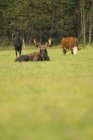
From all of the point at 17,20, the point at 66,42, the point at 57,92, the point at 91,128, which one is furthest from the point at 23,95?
the point at 17,20

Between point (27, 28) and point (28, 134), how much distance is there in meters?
50.0

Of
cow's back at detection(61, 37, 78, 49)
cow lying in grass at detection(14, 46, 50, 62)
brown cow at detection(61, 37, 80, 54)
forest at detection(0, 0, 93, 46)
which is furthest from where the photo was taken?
forest at detection(0, 0, 93, 46)

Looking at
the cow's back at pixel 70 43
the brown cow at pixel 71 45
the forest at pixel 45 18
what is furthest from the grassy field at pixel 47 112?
the forest at pixel 45 18

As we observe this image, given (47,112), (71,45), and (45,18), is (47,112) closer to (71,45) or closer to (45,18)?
(71,45)

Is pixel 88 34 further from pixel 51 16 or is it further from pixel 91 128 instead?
pixel 91 128

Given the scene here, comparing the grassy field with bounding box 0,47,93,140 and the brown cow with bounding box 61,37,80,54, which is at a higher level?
the grassy field with bounding box 0,47,93,140

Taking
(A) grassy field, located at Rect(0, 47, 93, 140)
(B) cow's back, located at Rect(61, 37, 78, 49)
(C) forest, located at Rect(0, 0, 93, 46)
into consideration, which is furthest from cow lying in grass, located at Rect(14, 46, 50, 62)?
(C) forest, located at Rect(0, 0, 93, 46)

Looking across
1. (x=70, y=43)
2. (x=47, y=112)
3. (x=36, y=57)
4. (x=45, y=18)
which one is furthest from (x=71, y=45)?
(x=45, y=18)

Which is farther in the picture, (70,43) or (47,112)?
(70,43)

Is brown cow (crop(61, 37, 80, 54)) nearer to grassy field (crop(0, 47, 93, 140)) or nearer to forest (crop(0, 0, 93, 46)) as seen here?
grassy field (crop(0, 47, 93, 140))

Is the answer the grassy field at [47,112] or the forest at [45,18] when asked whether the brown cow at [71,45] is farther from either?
the forest at [45,18]

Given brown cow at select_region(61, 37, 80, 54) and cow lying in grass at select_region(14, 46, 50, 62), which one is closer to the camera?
cow lying in grass at select_region(14, 46, 50, 62)

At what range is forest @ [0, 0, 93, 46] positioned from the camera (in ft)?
182

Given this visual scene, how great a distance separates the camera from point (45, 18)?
55.9 m
